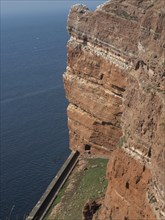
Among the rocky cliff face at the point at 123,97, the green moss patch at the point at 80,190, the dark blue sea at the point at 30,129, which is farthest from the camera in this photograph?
the dark blue sea at the point at 30,129

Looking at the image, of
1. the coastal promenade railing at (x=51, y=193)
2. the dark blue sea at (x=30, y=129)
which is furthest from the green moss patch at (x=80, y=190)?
the dark blue sea at (x=30, y=129)

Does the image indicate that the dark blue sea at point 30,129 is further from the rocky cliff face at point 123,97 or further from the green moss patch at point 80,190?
the rocky cliff face at point 123,97

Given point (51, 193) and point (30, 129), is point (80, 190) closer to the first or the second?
point (51, 193)

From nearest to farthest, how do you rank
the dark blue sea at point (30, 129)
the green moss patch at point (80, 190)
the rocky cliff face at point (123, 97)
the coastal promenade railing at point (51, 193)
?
the rocky cliff face at point (123, 97) → the green moss patch at point (80, 190) → the coastal promenade railing at point (51, 193) → the dark blue sea at point (30, 129)

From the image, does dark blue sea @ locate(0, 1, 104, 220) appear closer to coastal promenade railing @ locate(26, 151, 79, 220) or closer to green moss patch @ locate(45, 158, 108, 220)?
coastal promenade railing @ locate(26, 151, 79, 220)

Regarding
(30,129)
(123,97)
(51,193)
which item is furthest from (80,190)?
(30,129)

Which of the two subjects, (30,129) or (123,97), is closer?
(123,97)
